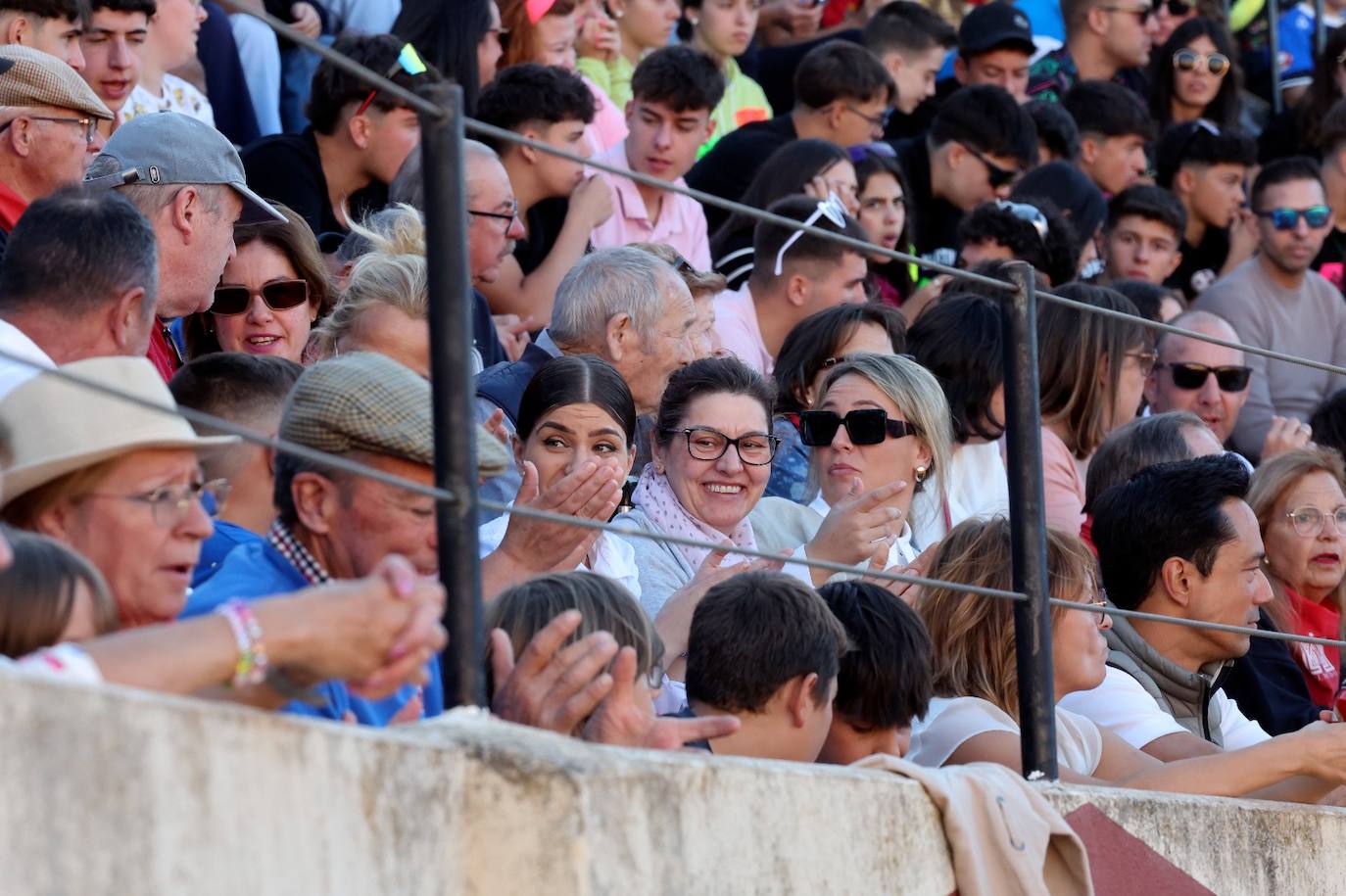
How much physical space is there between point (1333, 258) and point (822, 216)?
4.62 metres

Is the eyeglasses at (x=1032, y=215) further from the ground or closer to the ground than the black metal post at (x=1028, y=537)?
further from the ground

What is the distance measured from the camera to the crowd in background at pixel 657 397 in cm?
307

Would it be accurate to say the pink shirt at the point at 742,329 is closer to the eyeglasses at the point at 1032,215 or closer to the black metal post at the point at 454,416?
the eyeglasses at the point at 1032,215

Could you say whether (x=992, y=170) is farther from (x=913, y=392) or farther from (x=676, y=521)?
(x=676, y=521)

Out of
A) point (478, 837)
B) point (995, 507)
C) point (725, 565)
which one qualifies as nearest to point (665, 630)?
point (725, 565)

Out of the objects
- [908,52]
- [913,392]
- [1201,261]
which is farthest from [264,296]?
[1201,261]

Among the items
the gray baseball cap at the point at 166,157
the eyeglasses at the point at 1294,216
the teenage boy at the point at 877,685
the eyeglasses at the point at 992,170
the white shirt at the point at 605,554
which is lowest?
the teenage boy at the point at 877,685

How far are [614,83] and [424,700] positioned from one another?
20.9 ft

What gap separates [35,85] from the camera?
15.9 ft

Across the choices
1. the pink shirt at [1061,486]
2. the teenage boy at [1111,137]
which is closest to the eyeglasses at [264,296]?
the pink shirt at [1061,486]

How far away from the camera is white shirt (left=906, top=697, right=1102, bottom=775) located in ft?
13.8

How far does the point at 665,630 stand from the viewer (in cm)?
430

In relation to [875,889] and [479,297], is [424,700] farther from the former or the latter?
[479,297]

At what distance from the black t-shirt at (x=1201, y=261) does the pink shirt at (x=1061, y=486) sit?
12.7ft
